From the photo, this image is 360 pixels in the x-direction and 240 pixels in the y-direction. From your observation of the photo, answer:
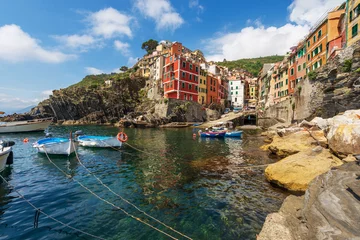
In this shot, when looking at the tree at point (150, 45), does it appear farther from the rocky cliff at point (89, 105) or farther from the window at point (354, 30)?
the window at point (354, 30)

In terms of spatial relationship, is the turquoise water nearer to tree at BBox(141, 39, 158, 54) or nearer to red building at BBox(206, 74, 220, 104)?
red building at BBox(206, 74, 220, 104)

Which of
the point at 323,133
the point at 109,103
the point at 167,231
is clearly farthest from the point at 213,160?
the point at 109,103

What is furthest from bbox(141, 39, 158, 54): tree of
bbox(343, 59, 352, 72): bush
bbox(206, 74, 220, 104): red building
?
bbox(343, 59, 352, 72): bush

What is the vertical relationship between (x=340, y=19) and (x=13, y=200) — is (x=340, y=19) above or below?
above

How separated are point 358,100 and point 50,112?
87206mm

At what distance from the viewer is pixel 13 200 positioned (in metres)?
9.34

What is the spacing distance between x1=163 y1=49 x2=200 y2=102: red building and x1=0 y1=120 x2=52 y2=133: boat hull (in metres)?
34.2

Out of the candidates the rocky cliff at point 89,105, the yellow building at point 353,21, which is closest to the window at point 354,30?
the yellow building at point 353,21

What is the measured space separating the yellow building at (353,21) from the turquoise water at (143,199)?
883 inches

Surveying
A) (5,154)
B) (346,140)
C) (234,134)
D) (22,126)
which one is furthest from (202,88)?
(5,154)

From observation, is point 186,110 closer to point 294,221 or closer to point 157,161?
point 157,161

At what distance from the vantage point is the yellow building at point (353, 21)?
76.5 feet

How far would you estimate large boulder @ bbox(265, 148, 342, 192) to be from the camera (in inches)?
382

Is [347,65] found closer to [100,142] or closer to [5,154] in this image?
[100,142]
